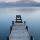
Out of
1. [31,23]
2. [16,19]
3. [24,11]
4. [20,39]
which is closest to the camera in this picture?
[20,39]

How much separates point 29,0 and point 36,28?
388mm

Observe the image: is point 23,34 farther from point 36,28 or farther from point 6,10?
point 6,10

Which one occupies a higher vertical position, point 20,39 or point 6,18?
point 6,18

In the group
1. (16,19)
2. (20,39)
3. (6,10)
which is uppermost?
(6,10)

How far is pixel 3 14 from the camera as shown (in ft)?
4.92

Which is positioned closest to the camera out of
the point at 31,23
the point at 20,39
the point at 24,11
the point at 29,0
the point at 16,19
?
the point at 20,39

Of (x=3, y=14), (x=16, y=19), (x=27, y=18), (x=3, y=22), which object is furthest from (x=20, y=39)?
(x=3, y=14)

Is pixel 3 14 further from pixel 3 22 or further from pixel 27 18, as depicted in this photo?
pixel 27 18

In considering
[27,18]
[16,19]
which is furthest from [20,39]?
[27,18]

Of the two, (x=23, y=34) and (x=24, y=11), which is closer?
(x=23, y=34)

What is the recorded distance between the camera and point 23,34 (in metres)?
0.78

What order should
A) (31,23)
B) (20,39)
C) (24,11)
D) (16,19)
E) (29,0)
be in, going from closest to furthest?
(20,39) < (29,0) < (16,19) < (31,23) < (24,11)

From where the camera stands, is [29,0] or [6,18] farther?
[6,18]

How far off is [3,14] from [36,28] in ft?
1.73
